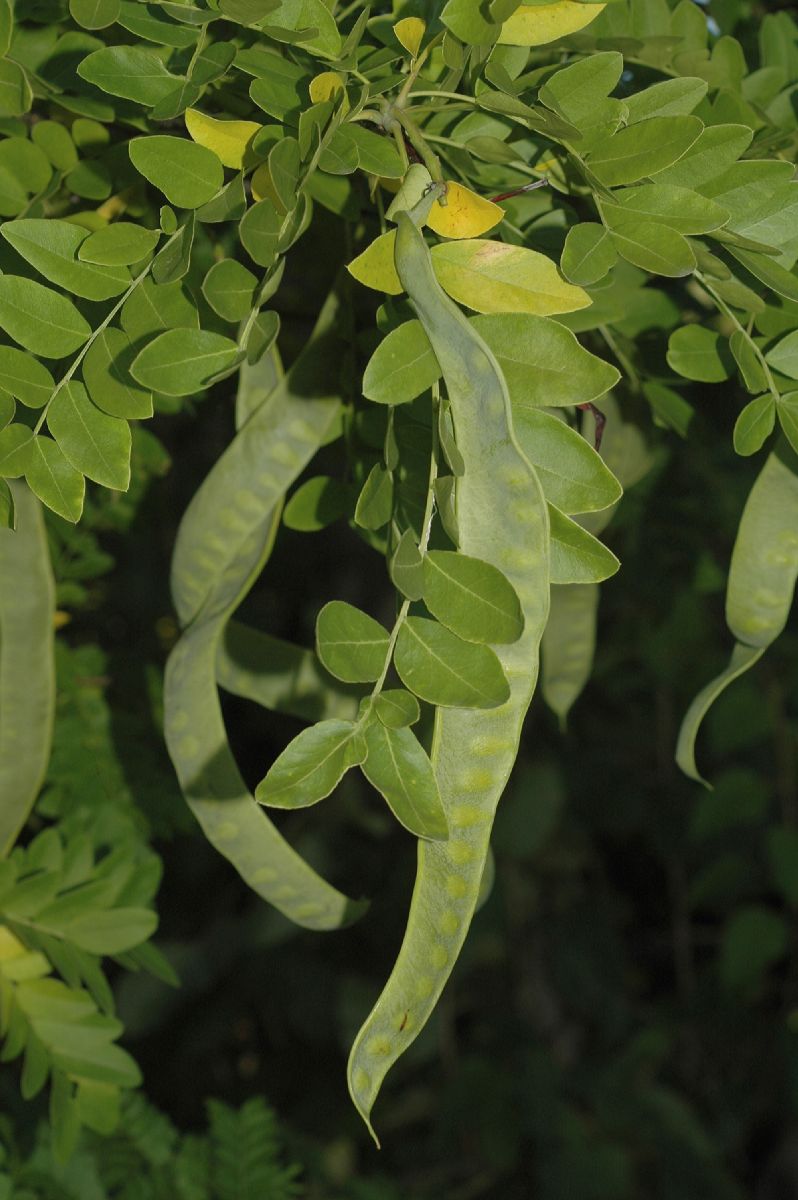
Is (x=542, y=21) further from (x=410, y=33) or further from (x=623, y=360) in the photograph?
(x=623, y=360)

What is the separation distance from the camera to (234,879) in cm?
210

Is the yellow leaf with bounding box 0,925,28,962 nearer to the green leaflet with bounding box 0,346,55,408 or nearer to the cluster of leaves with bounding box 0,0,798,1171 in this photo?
the cluster of leaves with bounding box 0,0,798,1171

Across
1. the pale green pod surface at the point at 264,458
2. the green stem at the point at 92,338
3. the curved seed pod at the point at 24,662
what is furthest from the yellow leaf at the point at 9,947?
the green stem at the point at 92,338

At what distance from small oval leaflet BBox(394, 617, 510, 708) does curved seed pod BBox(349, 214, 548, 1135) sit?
0.05 ft

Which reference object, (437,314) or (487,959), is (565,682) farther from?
(487,959)

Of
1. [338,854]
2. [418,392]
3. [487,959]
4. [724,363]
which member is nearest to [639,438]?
[724,363]

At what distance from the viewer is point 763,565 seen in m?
0.67

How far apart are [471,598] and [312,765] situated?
87mm

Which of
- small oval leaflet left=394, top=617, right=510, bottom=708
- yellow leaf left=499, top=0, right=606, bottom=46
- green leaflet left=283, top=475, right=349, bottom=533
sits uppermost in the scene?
yellow leaf left=499, top=0, right=606, bottom=46

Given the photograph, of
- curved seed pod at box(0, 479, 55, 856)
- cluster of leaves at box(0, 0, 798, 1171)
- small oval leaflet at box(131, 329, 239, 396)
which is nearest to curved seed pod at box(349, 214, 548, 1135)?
cluster of leaves at box(0, 0, 798, 1171)

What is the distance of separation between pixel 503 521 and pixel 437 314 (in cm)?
8

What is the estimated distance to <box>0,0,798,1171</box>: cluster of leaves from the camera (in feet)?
1.64

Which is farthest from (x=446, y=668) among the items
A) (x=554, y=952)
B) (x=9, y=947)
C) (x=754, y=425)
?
(x=554, y=952)

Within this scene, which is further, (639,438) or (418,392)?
(639,438)
